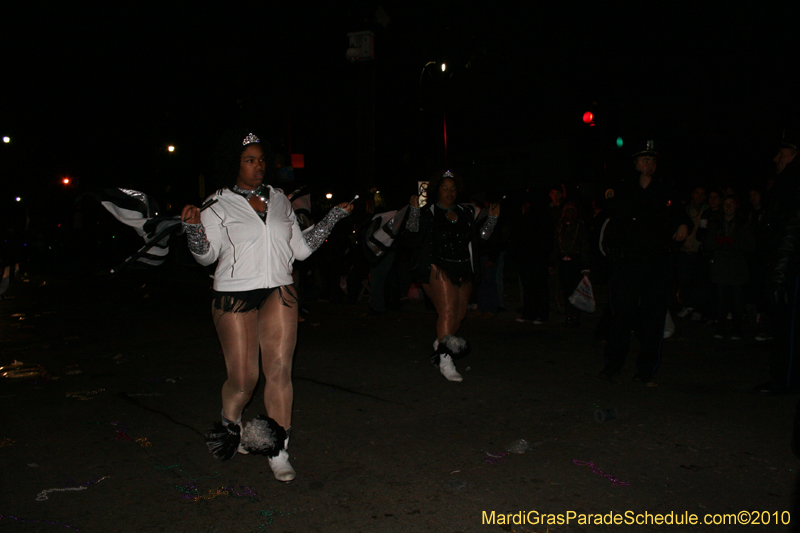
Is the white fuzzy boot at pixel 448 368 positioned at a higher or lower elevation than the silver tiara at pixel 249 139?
lower

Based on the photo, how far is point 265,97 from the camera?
75.6 ft

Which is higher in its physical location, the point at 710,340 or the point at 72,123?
the point at 72,123

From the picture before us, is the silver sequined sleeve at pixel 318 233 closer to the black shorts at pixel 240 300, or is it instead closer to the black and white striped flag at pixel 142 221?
the black shorts at pixel 240 300

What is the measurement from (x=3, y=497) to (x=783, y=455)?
4.69 m

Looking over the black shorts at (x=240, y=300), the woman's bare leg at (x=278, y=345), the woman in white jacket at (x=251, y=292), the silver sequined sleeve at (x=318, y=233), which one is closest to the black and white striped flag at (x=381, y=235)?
the silver sequined sleeve at (x=318, y=233)

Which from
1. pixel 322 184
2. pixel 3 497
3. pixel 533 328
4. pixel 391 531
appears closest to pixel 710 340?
pixel 533 328

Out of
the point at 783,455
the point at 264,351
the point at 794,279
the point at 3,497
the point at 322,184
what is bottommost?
the point at 3,497

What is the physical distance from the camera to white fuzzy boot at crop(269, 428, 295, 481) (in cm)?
387

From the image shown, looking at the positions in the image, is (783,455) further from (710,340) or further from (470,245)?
(710,340)

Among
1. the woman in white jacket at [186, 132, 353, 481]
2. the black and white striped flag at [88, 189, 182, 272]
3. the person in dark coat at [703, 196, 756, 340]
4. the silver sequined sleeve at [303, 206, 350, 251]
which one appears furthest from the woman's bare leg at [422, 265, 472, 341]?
the person in dark coat at [703, 196, 756, 340]

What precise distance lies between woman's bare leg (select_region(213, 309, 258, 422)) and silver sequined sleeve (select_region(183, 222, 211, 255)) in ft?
1.31

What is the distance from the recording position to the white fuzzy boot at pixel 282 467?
3867 mm

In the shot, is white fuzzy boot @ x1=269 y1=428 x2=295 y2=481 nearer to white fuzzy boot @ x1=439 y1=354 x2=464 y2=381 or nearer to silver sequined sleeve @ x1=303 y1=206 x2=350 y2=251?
silver sequined sleeve @ x1=303 y1=206 x2=350 y2=251

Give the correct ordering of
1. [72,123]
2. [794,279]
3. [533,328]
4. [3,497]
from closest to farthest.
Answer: [3,497], [794,279], [533,328], [72,123]
